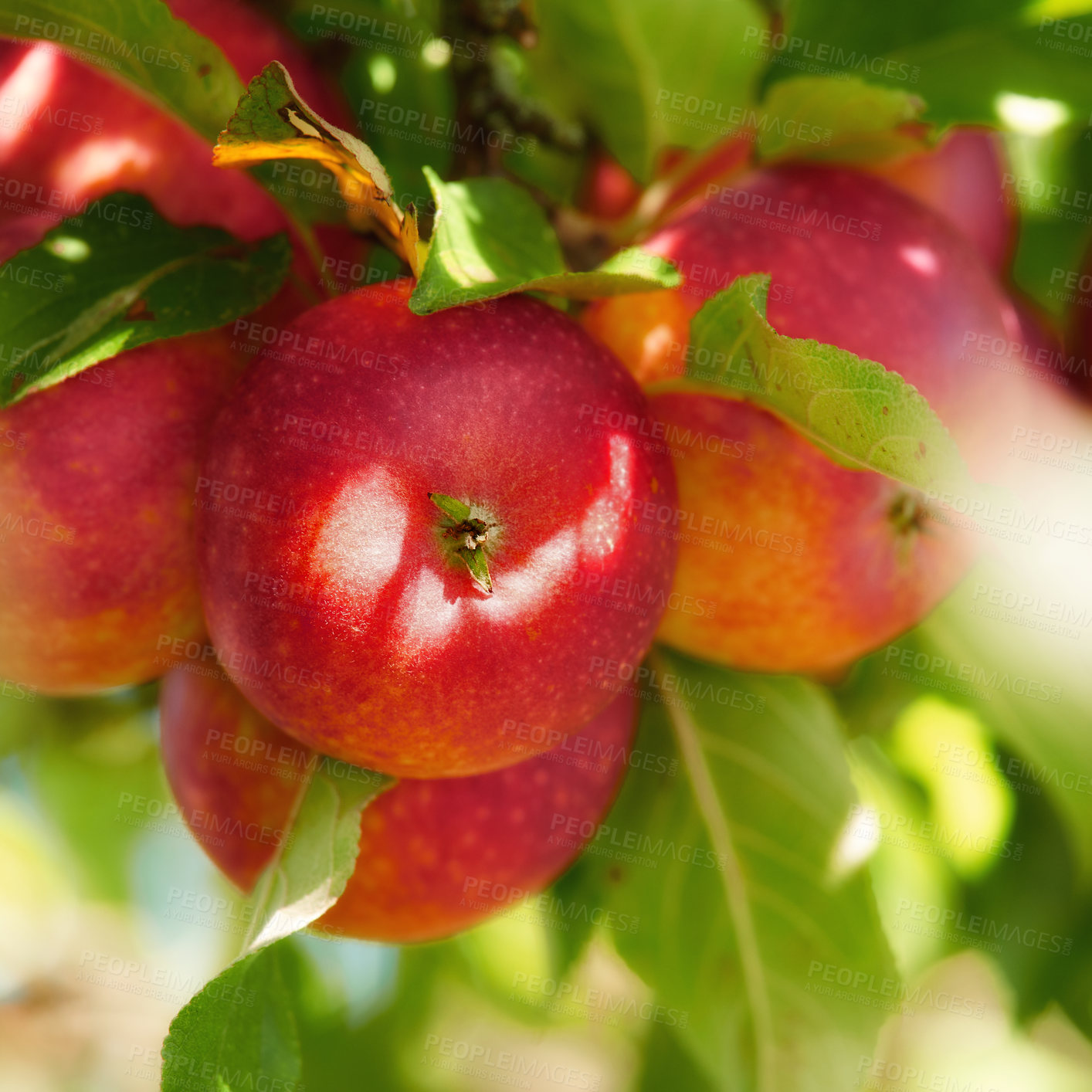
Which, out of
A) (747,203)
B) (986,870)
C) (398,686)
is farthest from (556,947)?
(747,203)

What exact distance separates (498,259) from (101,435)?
0.30 m

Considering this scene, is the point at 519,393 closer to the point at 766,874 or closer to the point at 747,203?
the point at 747,203

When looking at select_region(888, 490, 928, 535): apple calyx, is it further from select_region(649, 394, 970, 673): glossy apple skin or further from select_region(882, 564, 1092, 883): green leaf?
select_region(882, 564, 1092, 883): green leaf

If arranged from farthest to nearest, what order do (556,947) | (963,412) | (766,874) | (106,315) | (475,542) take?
(556,947) < (766,874) < (963,412) < (106,315) < (475,542)

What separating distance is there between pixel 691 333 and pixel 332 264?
0.33 m

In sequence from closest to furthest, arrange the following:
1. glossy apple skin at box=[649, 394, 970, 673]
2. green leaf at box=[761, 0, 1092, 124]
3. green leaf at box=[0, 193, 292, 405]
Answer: green leaf at box=[0, 193, 292, 405], glossy apple skin at box=[649, 394, 970, 673], green leaf at box=[761, 0, 1092, 124]

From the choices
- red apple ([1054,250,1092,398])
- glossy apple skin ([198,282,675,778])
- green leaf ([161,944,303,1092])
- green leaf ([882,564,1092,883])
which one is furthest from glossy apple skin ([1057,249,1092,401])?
green leaf ([161,944,303,1092])

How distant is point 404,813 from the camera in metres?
0.93

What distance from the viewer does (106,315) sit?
75 centimetres

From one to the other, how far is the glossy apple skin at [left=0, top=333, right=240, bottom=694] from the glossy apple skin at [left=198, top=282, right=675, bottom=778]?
0.07 metres

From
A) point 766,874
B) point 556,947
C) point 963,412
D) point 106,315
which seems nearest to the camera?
point 106,315

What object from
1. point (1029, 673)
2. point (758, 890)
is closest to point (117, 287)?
point (758, 890)

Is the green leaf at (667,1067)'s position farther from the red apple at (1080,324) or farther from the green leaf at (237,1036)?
the red apple at (1080,324)

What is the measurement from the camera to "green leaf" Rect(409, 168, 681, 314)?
627 mm
